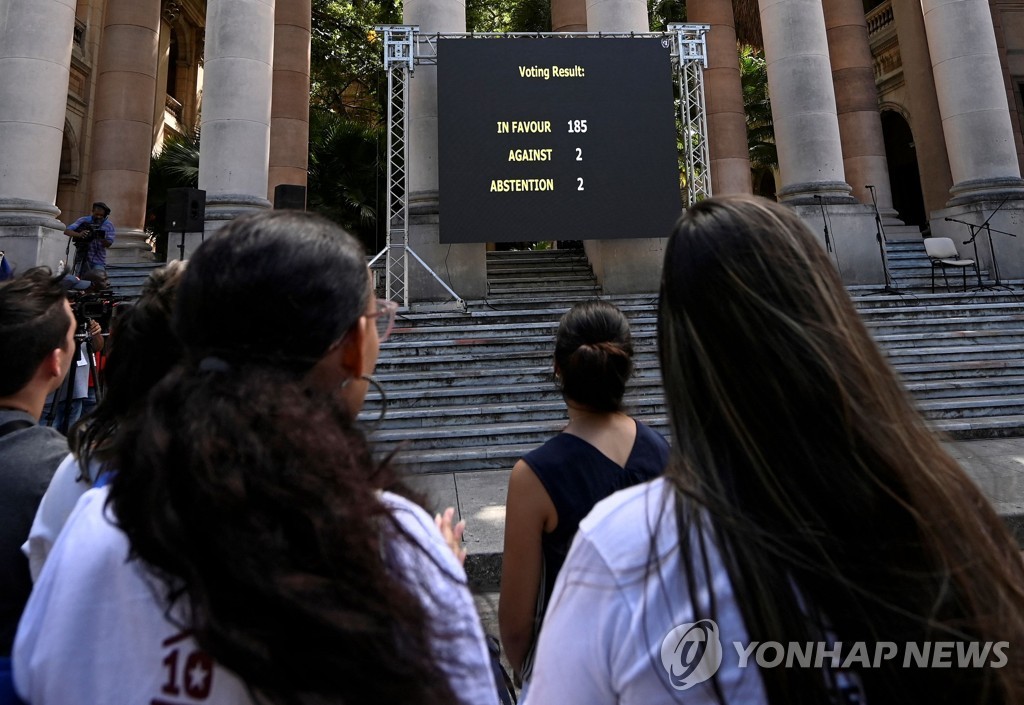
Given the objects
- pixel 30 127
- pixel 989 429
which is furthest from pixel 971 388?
pixel 30 127

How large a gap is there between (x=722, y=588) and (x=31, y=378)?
7.07 feet

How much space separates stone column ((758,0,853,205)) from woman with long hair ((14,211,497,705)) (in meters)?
13.9

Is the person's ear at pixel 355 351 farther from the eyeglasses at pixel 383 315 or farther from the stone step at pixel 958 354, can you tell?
the stone step at pixel 958 354

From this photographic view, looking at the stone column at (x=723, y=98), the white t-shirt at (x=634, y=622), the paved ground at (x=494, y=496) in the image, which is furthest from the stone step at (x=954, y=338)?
the white t-shirt at (x=634, y=622)

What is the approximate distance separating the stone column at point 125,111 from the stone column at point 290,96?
3532 millimetres

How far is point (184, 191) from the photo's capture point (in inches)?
432

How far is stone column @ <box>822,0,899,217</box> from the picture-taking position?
17.0m

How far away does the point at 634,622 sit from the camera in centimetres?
Answer: 91

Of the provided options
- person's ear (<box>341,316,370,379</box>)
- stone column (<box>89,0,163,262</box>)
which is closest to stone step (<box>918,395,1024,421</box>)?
person's ear (<box>341,316,370,379</box>)

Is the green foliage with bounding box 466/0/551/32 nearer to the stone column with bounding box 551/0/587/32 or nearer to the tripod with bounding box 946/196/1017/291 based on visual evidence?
the stone column with bounding box 551/0/587/32

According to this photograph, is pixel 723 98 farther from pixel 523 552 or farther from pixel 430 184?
pixel 523 552

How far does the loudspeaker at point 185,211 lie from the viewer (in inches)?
432

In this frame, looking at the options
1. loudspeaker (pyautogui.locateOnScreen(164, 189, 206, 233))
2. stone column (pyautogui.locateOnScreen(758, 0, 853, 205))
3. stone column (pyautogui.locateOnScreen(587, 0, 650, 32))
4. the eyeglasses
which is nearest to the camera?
the eyeglasses

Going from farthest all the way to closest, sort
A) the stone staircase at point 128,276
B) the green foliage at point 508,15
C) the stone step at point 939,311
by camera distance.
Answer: the green foliage at point 508,15
the stone staircase at point 128,276
the stone step at point 939,311
